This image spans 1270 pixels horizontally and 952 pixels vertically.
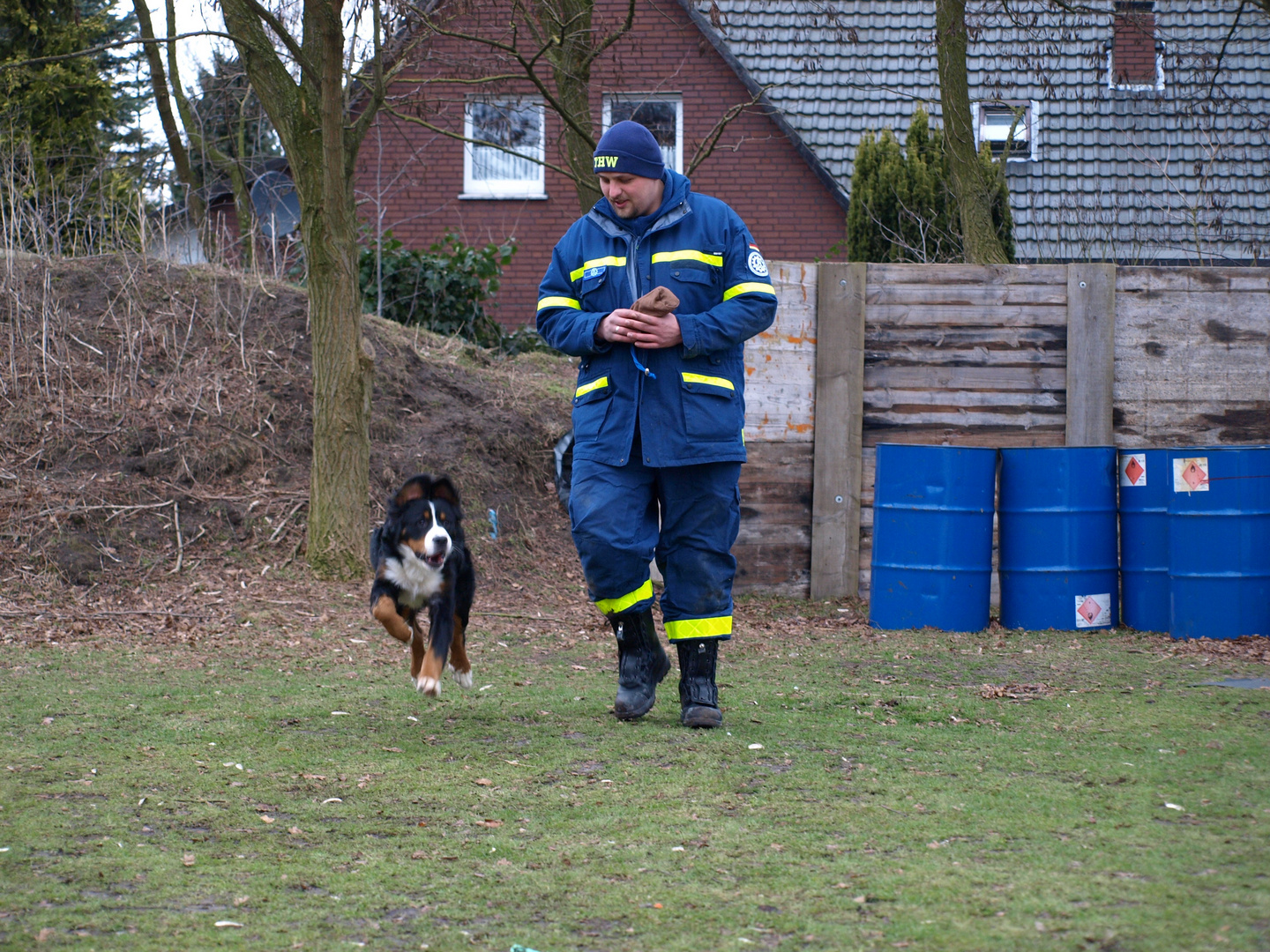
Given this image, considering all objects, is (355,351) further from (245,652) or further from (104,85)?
(104,85)

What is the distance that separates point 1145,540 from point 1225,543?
0.55 metres

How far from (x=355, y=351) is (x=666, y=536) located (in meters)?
4.16

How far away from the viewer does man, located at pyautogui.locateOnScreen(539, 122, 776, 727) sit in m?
4.44

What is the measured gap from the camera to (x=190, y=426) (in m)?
9.34

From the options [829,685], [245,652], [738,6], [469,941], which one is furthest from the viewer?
[738,6]

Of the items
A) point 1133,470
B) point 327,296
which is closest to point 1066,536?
point 1133,470

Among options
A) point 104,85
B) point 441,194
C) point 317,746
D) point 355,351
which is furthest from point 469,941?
point 441,194

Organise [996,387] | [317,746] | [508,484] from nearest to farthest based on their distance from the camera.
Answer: [317,746] → [996,387] → [508,484]

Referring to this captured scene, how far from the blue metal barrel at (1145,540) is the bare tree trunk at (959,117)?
2.89m

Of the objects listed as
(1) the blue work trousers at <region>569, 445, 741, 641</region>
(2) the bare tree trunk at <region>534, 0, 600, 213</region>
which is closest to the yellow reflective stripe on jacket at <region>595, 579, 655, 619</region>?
(1) the blue work trousers at <region>569, 445, 741, 641</region>

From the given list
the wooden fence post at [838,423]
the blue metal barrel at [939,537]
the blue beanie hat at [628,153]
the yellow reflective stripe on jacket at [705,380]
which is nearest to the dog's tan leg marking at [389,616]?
the yellow reflective stripe on jacket at [705,380]

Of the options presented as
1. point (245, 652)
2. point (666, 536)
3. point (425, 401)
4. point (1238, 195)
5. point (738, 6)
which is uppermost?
point (738, 6)

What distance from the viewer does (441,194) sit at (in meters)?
18.9

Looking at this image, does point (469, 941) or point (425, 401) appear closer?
point (469, 941)
